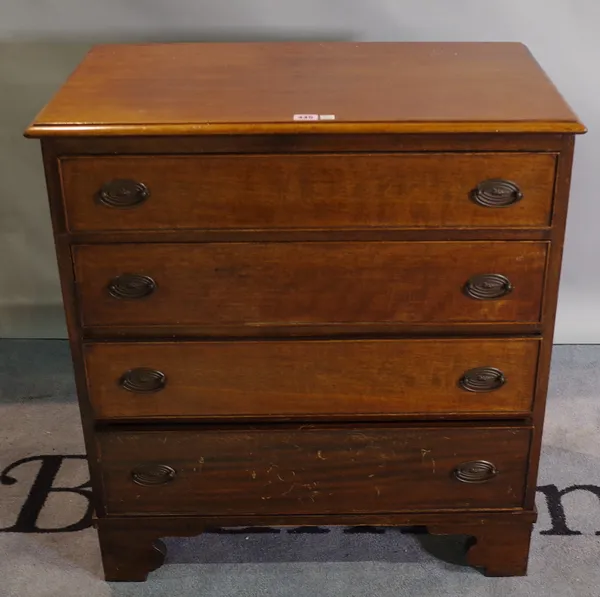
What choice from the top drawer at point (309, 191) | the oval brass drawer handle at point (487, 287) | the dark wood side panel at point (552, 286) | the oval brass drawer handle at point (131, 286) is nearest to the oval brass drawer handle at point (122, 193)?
the top drawer at point (309, 191)

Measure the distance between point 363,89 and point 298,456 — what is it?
674 mm

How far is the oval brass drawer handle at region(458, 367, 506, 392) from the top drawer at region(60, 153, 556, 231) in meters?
0.28

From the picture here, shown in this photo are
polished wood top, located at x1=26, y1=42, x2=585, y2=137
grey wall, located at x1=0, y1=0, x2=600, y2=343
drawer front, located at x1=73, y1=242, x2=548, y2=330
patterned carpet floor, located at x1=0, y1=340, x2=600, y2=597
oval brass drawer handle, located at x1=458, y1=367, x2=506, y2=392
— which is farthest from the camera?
grey wall, located at x1=0, y1=0, x2=600, y2=343

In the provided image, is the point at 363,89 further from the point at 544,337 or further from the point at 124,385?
the point at 124,385

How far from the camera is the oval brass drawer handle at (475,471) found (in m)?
1.63

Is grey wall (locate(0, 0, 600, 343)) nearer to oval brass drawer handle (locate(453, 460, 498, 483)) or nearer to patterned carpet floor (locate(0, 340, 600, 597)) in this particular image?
patterned carpet floor (locate(0, 340, 600, 597))

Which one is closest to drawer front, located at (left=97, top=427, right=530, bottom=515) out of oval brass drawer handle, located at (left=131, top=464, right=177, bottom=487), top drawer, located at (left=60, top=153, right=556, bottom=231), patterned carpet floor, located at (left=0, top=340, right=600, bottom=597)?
oval brass drawer handle, located at (left=131, top=464, right=177, bottom=487)

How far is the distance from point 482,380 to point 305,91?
23.4 inches

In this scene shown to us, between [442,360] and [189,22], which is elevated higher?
[189,22]

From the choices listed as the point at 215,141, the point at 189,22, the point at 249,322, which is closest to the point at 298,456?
the point at 249,322

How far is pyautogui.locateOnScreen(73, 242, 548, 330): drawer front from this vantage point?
1452mm

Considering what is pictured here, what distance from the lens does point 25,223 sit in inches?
91.7

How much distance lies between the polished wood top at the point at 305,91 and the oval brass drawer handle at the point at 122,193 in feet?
0.29

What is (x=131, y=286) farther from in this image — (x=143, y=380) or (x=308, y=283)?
(x=308, y=283)
